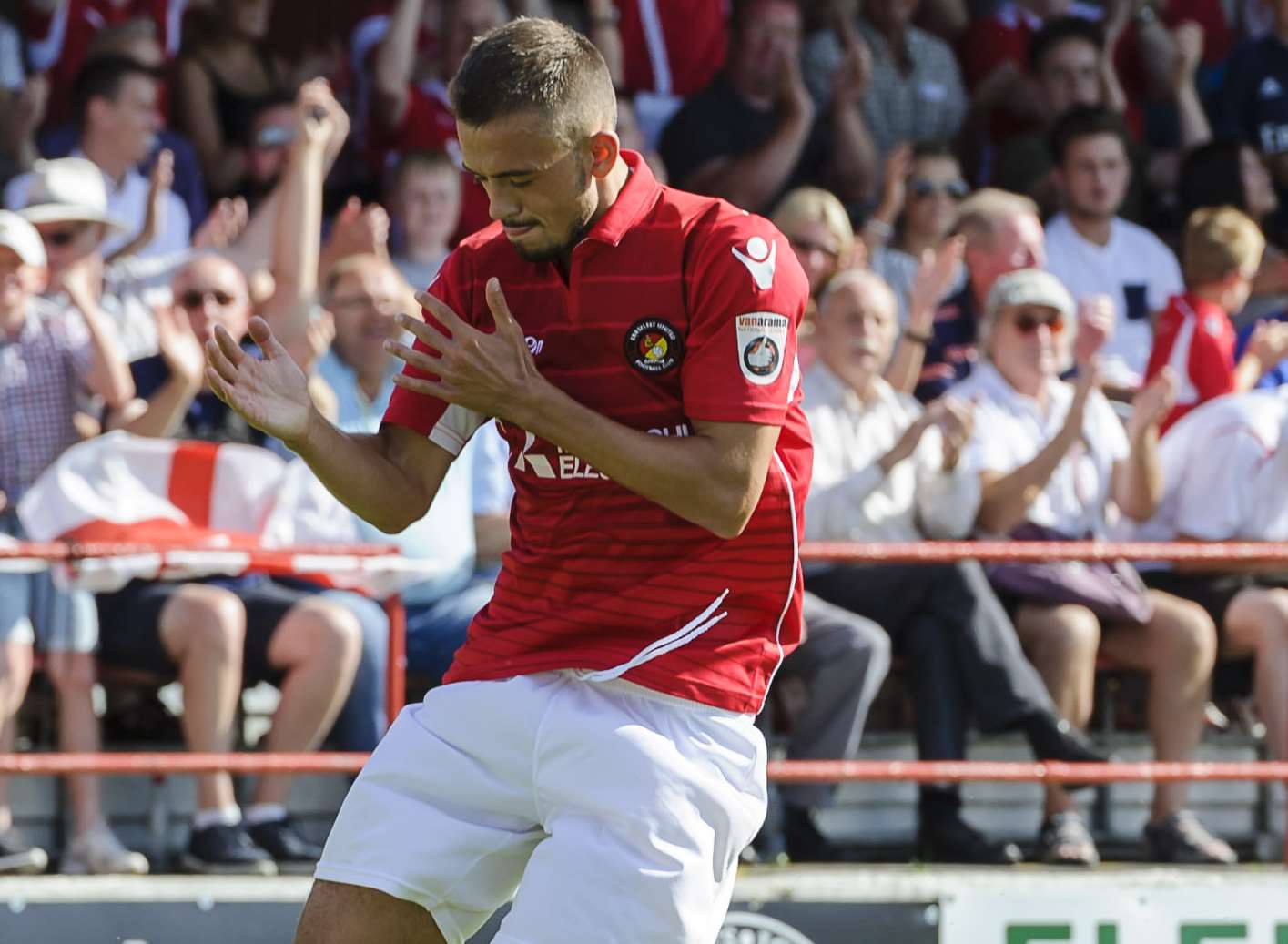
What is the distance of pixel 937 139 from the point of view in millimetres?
8602

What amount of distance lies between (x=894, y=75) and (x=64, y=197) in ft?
11.9

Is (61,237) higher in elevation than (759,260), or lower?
lower

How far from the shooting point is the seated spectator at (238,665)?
212 inches

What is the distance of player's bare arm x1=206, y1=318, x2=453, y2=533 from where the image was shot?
3191 mm

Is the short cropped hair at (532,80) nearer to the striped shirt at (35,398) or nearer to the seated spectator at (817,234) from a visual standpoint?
the striped shirt at (35,398)

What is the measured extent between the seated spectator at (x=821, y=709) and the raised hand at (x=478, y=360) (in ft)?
8.60

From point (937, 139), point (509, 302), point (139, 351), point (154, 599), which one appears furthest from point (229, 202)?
point (509, 302)

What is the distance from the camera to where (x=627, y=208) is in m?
3.24

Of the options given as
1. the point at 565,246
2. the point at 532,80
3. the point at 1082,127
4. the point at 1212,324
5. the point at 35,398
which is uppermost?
the point at 532,80

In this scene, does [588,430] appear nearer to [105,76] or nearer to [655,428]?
[655,428]

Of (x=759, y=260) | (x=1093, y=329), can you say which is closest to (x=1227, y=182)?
(x=1093, y=329)

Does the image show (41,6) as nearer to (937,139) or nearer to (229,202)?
(229,202)

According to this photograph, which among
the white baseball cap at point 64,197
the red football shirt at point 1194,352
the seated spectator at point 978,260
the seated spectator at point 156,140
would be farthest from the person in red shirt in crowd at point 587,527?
the seated spectator at point 156,140

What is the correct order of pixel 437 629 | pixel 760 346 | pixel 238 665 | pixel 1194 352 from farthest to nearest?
pixel 1194 352 → pixel 437 629 → pixel 238 665 → pixel 760 346
